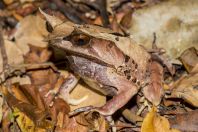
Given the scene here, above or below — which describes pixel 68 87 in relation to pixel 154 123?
above

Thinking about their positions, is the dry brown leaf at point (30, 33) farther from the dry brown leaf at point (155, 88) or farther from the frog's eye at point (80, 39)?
the dry brown leaf at point (155, 88)

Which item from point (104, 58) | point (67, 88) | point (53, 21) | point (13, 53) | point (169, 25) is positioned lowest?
point (67, 88)

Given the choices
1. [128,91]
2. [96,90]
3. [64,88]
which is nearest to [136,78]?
[128,91]

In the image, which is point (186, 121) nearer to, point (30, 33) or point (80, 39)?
point (80, 39)

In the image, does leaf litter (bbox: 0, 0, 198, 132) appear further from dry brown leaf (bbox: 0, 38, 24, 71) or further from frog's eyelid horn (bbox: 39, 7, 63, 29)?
frog's eyelid horn (bbox: 39, 7, 63, 29)

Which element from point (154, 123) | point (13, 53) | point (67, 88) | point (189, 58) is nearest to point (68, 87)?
point (67, 88)

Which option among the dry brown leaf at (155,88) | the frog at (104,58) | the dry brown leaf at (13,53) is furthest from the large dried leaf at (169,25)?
the dry brown leaf at (13,53)
